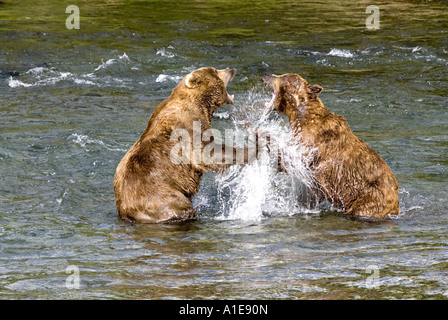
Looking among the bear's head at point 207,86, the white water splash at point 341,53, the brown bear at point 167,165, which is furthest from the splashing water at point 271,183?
the white water splash at point 341,53

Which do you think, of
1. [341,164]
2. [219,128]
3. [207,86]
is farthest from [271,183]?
[219,128]

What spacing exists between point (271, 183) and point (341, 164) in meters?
1.06

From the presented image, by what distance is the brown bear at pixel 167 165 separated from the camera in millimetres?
7841

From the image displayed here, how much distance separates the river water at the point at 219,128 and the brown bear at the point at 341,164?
291mm

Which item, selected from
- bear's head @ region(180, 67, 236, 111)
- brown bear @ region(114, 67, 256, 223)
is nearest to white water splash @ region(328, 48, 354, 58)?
bear's head @ region(180, 67, 236, 111)

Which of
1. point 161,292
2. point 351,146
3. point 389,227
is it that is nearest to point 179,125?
point 351,146

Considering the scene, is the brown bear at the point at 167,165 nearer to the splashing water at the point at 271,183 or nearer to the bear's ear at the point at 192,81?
the bear's ear at the point at 192,81

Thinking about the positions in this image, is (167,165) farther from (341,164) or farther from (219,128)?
(219,128)

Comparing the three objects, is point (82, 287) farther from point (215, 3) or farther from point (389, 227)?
point (215, 3)

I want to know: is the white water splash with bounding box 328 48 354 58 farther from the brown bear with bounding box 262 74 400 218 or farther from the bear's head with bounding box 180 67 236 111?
the brown bear with bounding box 262 74 400 218

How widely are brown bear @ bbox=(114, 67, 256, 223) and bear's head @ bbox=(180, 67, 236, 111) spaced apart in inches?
0.6

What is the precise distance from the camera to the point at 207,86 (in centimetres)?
895

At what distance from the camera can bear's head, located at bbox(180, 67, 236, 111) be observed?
8.81 m

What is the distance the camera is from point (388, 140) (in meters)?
11.3
